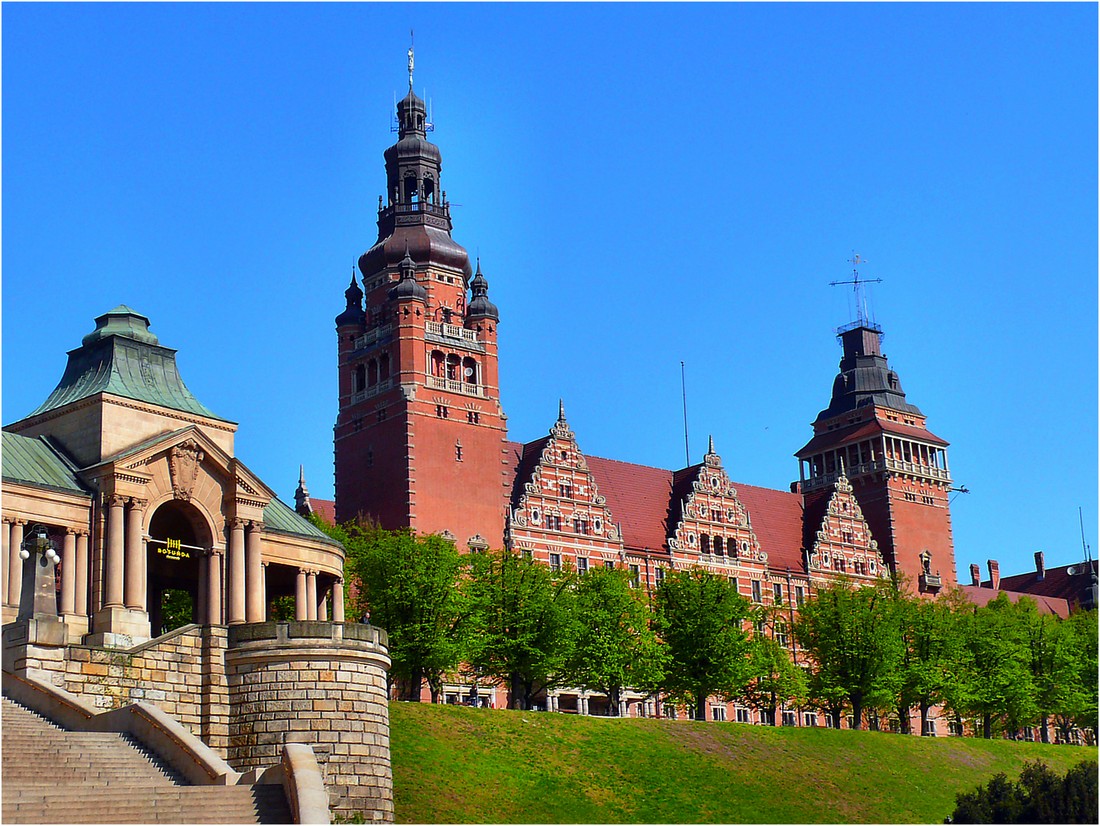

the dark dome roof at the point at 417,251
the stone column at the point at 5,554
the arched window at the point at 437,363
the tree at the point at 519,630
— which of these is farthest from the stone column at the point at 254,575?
the dark dome roof at the point at 417,251

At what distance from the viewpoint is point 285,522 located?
64.6 meters

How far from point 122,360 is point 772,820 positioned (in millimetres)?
30033

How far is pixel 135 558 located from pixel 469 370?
42.9 m

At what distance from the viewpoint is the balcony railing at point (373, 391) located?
9462 centimetres

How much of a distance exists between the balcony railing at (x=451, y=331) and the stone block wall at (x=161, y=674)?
45.3m

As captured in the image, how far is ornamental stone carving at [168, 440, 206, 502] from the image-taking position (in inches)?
2272

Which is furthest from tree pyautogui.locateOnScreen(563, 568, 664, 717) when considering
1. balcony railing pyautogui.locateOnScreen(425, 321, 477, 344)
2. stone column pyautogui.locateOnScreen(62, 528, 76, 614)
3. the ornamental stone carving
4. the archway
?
stone column pyautogui.locateOnScreen(62, 528, 76, 614)

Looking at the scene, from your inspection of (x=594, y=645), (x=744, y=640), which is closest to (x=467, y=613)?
(x=594, y=645)

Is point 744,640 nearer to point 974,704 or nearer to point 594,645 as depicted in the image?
point 594,645

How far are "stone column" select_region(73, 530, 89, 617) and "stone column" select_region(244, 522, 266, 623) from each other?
21.0 feet

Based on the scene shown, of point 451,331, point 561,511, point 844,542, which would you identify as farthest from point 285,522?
point 844,542

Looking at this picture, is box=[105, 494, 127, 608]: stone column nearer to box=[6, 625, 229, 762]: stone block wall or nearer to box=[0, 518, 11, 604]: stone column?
box=[0, 518, 11, 604]: stone column

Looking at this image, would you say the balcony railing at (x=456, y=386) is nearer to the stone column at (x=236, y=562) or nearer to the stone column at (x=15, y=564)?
the stone column at (x=236, y=562)

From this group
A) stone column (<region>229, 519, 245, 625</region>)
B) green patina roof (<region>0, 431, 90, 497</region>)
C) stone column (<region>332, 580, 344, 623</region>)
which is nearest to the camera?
green patina roof (<region>0, 431, 90, 497</region>)
